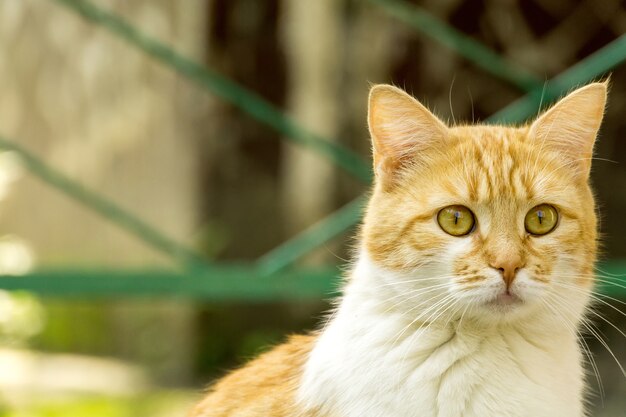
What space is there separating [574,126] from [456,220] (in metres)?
0.37

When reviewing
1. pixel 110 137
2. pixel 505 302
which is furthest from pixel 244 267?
pixel 110 137

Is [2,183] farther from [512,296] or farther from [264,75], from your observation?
[512,296]

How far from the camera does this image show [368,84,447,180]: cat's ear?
1.98 meters

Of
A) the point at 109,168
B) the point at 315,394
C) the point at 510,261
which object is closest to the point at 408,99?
the point at 510,261

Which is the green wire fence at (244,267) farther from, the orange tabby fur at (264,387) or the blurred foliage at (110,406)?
the blurred foliage at (110,406)

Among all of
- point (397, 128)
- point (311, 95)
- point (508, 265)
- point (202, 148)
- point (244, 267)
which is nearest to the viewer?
point (508, 265)

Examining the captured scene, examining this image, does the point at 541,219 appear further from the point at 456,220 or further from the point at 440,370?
the point at 440,370

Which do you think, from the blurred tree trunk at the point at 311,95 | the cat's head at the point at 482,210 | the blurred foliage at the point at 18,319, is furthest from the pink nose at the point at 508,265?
the blurred foliage at the point at 18,319

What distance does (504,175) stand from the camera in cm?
191

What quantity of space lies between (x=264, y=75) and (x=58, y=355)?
1.90 meters

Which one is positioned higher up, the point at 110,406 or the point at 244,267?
the point at 244,267

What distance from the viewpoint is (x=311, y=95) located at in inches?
181

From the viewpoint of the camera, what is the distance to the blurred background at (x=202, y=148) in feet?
13.1

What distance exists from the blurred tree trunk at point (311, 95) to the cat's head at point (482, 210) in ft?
8.18
